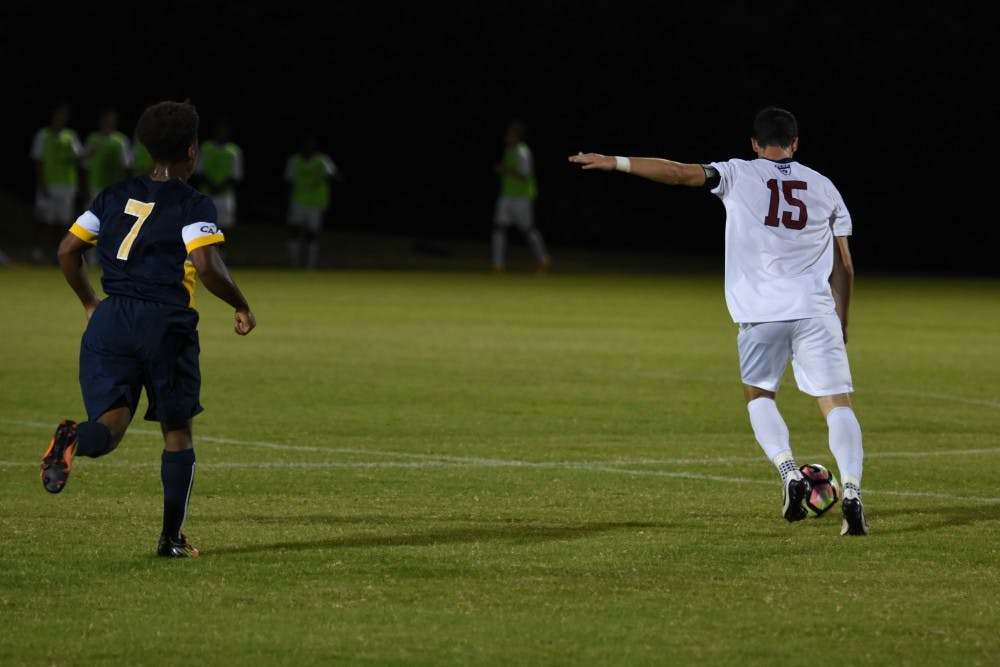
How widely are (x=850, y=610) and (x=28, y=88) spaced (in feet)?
133

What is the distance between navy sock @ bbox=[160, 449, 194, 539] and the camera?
7.21 m

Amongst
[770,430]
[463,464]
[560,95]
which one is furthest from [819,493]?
[560,95]

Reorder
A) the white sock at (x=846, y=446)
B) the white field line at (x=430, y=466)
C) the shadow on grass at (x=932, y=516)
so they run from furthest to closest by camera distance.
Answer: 1. the white field line at (x=430, y=466)
2. the shadow on grass at (x=932, y=516)
3. the white sock at (x=846, y=446)

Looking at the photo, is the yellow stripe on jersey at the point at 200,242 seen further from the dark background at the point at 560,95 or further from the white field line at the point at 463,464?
the dark background at the point at 560,95

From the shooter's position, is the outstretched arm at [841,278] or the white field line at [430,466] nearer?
the outstretched arm at [841,278]

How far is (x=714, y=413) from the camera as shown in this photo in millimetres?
13055

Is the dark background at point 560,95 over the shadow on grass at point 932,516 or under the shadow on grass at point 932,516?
over

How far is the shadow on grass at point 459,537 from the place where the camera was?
756 centimetres

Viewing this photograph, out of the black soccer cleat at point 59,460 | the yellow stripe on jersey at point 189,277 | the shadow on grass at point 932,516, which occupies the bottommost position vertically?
the shadow on grass at point 932,516

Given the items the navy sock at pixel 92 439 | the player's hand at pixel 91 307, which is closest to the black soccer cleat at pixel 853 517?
the navy sock at pixel 92 439

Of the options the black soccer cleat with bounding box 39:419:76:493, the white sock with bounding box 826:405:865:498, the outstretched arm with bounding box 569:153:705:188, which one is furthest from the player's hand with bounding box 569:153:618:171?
the black soccer cleat with bounding box 39:419:76:493

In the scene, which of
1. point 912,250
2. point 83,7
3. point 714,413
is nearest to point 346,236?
point 83,7

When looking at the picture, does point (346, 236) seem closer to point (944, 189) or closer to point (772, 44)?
A: point (772, 44)

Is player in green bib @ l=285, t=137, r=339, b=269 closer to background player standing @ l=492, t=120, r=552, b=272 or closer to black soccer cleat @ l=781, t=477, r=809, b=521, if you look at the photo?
background player standing @ l=492, t=120, r=552, b=272
